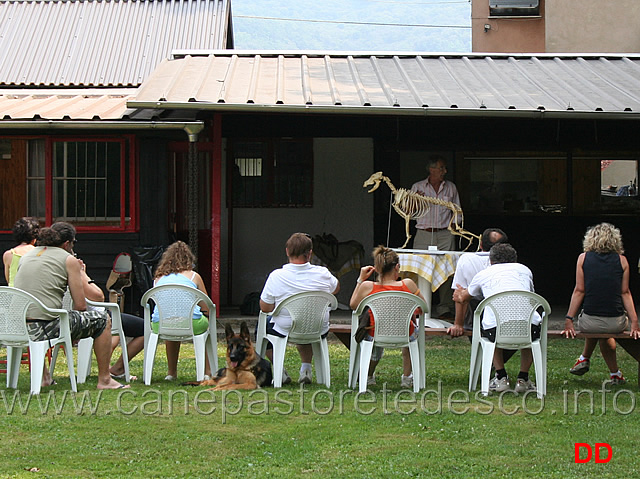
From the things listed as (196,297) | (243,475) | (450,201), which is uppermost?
(450,201)

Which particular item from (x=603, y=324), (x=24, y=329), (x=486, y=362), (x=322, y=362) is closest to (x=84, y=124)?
(x=24, y=329)

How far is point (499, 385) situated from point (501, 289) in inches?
29.1

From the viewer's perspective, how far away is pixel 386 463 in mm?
4922

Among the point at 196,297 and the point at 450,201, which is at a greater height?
the point at 450,201

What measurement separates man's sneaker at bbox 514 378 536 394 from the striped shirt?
407cm

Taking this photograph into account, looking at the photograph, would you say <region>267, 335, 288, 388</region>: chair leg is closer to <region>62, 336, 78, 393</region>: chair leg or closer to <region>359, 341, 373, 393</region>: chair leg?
<region>359, 341, 373, 393</region>: chair leg

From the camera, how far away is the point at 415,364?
23.1 feet

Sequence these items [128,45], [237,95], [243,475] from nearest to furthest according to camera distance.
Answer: [243,475]
[237,95]
[128,45]

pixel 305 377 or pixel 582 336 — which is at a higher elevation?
pixel 582 336

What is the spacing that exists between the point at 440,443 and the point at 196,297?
269 cm

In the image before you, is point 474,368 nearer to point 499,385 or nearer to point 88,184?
point 499,385

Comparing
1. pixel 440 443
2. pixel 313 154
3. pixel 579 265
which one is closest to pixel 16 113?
pixel 313 154

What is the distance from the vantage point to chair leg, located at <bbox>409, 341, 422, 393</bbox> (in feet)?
22.9

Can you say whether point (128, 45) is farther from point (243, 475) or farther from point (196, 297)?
point (243, 475)
